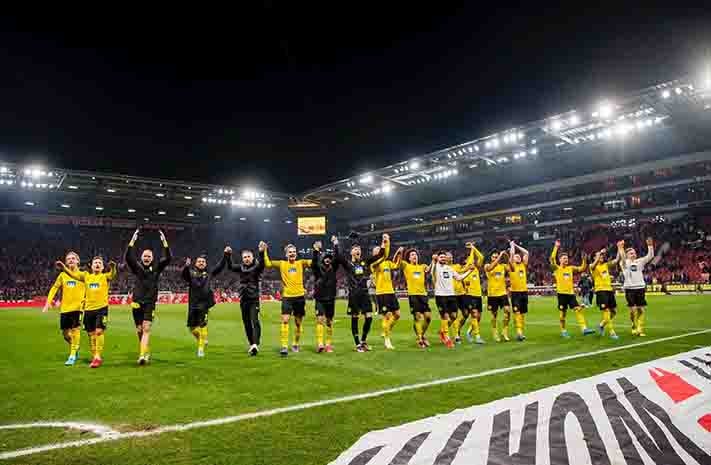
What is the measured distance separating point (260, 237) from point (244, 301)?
54.2 metres

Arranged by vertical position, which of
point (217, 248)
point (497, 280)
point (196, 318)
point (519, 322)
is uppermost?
point (217, 248)

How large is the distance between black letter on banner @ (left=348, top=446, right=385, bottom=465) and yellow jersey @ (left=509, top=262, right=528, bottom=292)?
9.28m

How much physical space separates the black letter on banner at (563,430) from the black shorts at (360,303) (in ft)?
18.9

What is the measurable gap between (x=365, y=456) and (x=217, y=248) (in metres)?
60.2

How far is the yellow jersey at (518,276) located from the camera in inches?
475

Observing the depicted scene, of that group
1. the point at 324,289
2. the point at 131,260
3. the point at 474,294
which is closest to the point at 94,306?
the point at 131,260

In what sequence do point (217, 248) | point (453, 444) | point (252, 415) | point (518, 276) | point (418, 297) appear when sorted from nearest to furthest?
1. point (453, 444)
2. point (252, 415)
3. point (418, 297)
4. point (518, 276)
5. point (217, 248)

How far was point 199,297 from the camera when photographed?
34.1 ft

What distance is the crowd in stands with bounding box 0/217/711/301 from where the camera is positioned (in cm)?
3656

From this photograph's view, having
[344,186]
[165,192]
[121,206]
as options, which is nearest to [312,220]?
[344,186]

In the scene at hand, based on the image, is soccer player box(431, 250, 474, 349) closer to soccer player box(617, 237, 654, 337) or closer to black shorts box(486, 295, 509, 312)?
black shorts box(486, 295, 509, 312)

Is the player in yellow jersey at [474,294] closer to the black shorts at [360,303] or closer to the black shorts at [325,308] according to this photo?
the black shorts at [360,303]

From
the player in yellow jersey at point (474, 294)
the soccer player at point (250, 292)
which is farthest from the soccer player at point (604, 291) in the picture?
the soccer player at point (250, 292)

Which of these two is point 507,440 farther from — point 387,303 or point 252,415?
point 387,303
